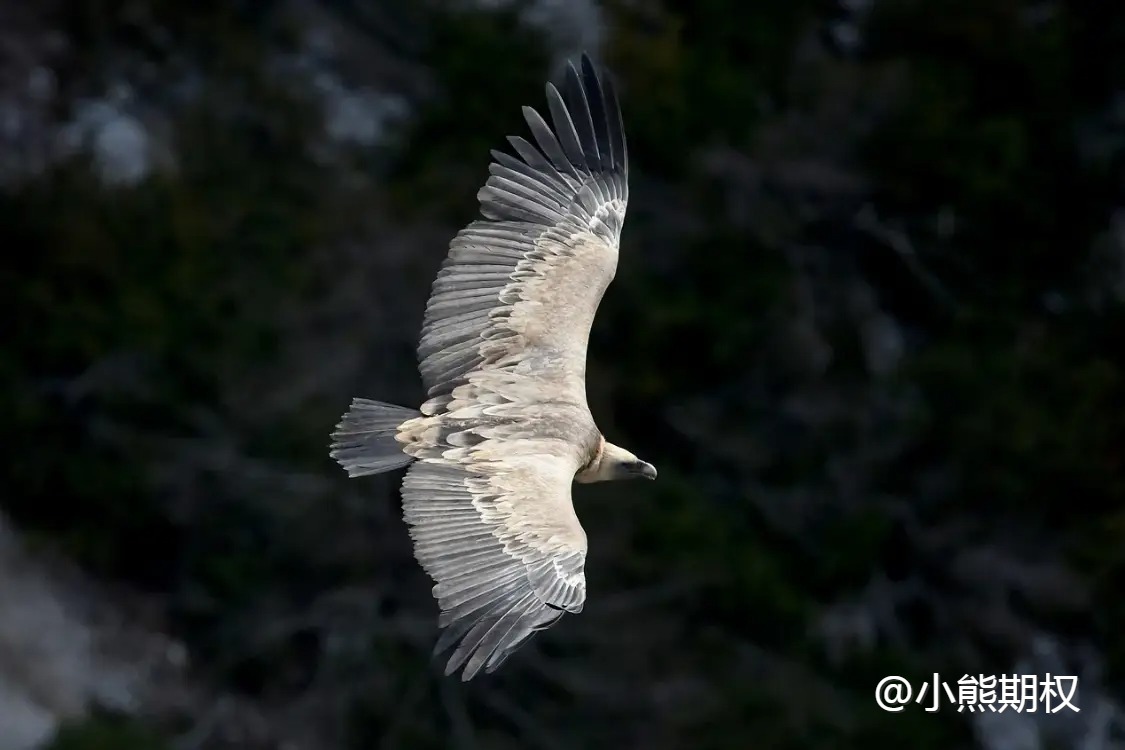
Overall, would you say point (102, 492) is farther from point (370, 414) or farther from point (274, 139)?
point (370, 414)

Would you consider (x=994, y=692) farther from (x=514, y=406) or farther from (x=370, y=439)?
(x=370, y=439)

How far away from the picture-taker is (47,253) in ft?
50.4

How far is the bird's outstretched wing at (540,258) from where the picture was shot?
7.92 metres

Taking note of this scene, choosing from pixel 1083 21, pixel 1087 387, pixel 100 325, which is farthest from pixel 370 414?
pixel 1083 21

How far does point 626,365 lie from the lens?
47.9ft

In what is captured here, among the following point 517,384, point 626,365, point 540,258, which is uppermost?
point 626,365

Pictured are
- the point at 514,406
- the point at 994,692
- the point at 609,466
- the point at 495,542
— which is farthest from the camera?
the point at 994,692

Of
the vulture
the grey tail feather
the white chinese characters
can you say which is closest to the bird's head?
the vulture

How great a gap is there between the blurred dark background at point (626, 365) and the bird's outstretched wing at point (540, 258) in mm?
4497

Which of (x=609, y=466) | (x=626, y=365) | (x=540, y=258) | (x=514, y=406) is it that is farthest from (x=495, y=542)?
(x=626, y=365)

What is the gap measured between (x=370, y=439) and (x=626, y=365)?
696 cm

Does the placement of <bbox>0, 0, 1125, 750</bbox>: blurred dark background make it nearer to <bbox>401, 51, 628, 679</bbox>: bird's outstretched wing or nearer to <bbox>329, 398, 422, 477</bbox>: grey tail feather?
<bbox>401, 51, 628, 679</bbox>: bird's outstretched wing

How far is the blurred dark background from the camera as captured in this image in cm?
1348

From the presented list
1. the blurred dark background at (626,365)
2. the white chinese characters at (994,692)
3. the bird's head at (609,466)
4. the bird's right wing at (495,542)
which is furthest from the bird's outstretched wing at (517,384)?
the white chinese characters at (994,692)
